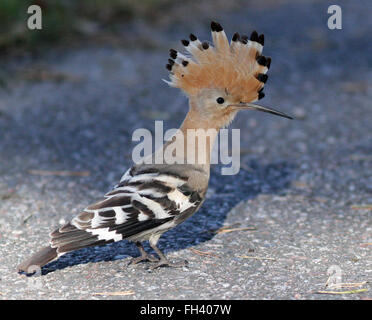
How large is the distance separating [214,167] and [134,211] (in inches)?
73.2

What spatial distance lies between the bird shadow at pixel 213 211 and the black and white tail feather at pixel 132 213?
0.88 feet

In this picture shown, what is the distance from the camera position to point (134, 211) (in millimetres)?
3131

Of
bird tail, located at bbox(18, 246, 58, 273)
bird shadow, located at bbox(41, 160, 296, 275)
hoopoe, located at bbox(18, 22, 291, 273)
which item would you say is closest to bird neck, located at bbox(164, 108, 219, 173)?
hoopoe, located at bbox(18, 22, 291, 273)

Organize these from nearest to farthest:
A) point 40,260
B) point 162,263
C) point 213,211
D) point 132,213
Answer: point 40,260
point 132,213
point 162,263
point 213,211

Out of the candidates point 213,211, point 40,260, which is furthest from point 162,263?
point 213,211

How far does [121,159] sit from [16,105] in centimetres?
145

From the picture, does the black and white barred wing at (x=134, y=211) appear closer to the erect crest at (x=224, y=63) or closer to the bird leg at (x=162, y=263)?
the bird leg at (x=162, y=263)

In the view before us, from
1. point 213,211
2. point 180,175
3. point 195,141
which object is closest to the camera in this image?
point 180,175

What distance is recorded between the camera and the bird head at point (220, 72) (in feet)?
11.3

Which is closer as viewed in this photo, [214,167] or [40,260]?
[40,260]

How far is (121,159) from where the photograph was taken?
4.96 meters

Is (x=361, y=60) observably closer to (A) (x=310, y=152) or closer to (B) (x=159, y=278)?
(A) (x=310, y=152)

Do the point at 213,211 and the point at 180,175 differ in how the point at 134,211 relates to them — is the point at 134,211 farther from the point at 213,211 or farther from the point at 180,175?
the point at 213,211

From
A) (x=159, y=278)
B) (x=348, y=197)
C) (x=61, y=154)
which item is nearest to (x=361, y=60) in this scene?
(x=348, y=197)
